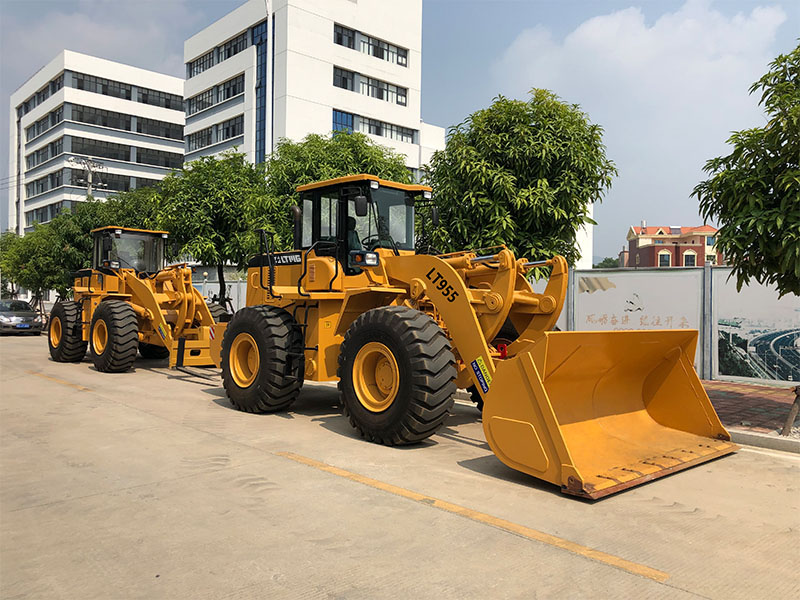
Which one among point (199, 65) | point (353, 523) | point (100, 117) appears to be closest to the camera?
point (353, 523)

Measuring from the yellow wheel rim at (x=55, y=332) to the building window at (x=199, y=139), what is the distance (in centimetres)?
3300

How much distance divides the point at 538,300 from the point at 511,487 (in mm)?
2604

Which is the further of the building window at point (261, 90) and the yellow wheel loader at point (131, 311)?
the building window at point (261, 90)

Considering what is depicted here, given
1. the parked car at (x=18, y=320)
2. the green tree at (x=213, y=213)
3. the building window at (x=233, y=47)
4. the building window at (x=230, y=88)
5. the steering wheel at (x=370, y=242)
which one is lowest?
the parked car at (x=18, y=320)

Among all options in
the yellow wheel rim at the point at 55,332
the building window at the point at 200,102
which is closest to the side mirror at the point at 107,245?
the yellow wheel rim at the point at 55,332

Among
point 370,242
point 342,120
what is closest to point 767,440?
point 370,242

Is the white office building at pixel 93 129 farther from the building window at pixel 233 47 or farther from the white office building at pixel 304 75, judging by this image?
the building window at pixel 233 47

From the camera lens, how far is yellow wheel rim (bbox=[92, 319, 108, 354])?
13.5m

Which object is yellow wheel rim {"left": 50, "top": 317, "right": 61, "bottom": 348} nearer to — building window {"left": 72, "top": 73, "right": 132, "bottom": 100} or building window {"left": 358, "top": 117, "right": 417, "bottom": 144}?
building window {"left": 358, "top": 117, "right": 417, "bottom": 144}

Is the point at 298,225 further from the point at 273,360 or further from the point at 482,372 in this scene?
the point at 482,372

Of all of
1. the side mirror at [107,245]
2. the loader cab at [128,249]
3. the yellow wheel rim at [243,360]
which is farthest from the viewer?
the loader cab at [128,249]

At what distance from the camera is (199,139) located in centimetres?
4712

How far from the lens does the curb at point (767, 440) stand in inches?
269

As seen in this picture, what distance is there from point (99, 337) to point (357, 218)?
802 cm
